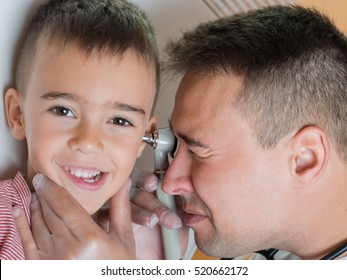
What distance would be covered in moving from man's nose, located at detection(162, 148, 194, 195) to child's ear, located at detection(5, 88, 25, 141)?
1.05ft

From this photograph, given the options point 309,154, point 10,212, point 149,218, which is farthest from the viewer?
point 149,218

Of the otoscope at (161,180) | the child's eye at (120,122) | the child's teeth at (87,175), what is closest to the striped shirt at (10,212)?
the child's teeth at (87,175)

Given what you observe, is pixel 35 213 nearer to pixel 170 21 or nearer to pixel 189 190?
pixel 189 190

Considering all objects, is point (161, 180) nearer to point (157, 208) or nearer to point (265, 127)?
point (157, 208)

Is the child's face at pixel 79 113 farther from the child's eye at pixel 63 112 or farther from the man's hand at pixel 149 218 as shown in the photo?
the man's hand at pixel 149 218

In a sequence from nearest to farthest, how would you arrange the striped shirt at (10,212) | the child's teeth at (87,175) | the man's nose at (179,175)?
the striped shirt at (10,212)
the child's teeth at (87,175)
the man's nose at (179,175)

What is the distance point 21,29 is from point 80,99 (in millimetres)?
222

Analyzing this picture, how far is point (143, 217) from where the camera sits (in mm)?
1242

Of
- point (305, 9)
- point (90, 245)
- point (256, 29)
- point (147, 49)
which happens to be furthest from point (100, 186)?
point (305, 9)

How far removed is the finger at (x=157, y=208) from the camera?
123cm

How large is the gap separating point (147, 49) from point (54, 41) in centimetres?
19

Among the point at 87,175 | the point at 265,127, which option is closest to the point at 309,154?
the point at 265,127

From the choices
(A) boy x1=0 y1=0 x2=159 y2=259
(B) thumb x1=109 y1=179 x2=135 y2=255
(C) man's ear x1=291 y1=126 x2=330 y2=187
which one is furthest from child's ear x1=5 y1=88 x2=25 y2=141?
(C) man's ear x1=291 y1=126 x2=330 y2=187
